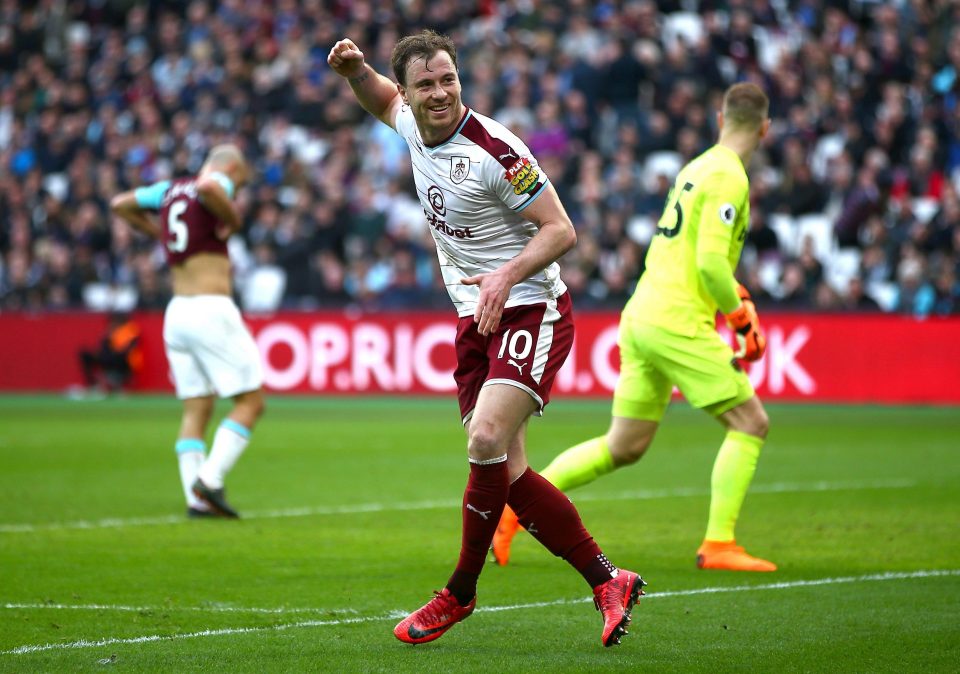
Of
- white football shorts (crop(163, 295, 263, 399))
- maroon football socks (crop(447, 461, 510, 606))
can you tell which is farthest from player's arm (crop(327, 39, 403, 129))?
white football shorts (crop(163, 295, 263, 399))

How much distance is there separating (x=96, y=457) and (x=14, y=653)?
869cm

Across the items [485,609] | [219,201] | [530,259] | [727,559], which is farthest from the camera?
[219,201]

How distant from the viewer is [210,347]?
33.0ft

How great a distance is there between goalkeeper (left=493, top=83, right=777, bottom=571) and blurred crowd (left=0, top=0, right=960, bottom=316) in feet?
38.9

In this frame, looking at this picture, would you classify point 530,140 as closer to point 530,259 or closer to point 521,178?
point 521,178

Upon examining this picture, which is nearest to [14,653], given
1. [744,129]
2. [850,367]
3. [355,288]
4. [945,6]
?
[744,129]

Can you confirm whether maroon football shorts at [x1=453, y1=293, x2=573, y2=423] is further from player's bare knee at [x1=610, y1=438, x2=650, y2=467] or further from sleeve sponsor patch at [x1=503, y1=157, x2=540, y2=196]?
player's bare knee at [x1=610, y1=438, x2=650, y2=467]

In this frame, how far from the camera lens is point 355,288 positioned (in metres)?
22.2

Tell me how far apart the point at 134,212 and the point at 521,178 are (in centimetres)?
547

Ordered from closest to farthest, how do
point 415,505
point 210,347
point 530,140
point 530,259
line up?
1. point 530,259
2. point 210,347
3. point 415,505
4. point 530,140

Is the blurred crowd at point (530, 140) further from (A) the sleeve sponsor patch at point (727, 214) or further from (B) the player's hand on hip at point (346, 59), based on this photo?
(B) the player's hand on hip at point (346, 59)

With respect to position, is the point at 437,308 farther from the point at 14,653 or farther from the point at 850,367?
the point at 14,653

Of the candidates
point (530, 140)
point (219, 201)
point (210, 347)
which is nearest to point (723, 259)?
point (219, 201)

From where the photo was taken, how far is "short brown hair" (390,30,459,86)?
19.0 ft
